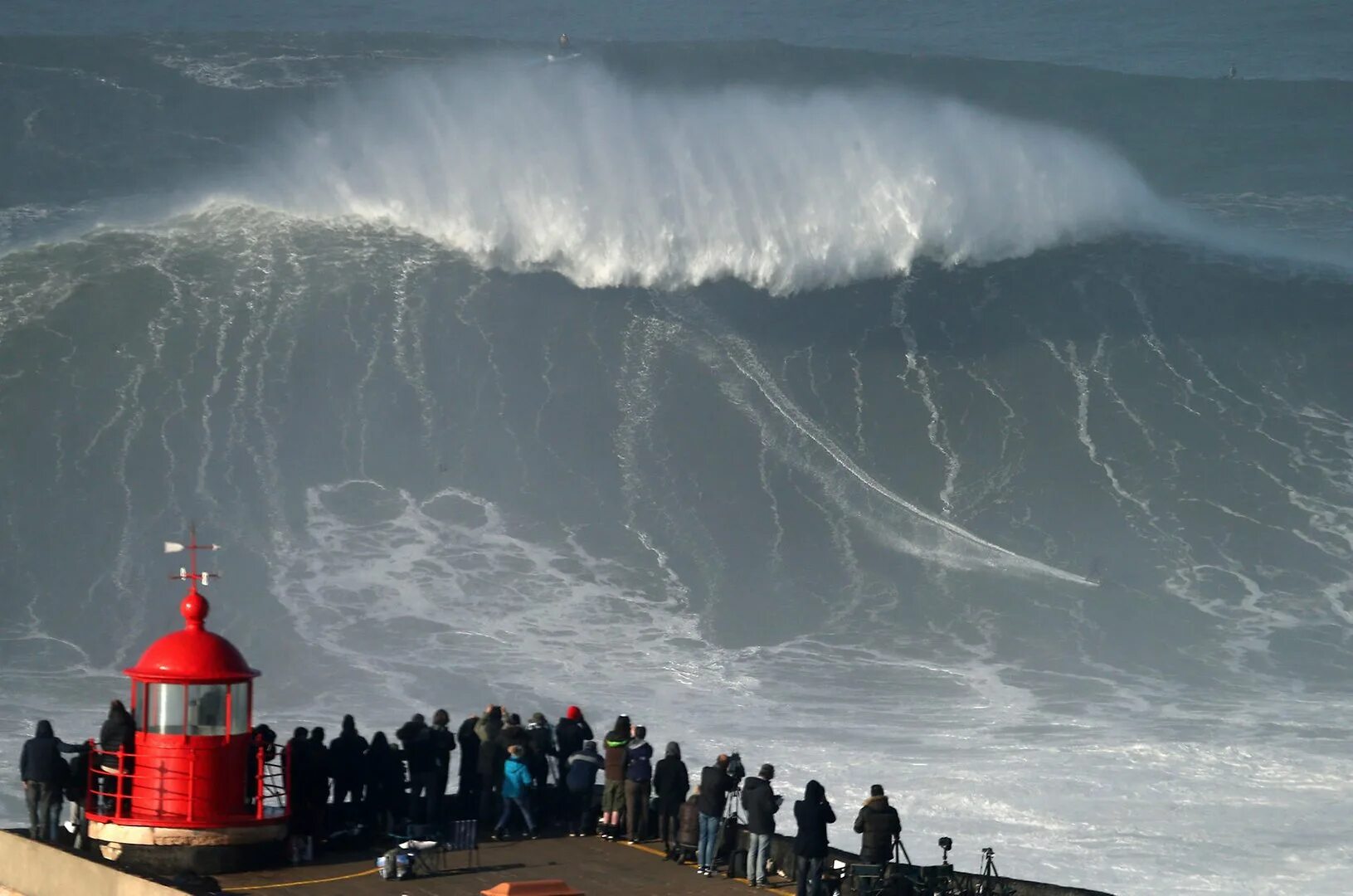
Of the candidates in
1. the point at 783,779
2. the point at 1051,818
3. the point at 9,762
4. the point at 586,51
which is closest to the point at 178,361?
the point at 9,762

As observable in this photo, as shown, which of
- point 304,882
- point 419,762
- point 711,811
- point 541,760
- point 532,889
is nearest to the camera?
point 532,889

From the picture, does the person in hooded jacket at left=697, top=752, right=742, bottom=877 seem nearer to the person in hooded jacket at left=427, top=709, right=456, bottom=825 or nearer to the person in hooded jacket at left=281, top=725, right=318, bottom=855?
the person in hooded jacket at left=427, top=709, right=456, bottom=825

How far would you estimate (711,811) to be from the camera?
11.1m

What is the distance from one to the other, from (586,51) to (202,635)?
39.9 meters

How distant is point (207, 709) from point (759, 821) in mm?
2977

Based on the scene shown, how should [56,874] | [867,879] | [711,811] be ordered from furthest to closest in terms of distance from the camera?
[711,811] < [867,879] < [56,874]

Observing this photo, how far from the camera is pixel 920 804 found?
16719 millimetres

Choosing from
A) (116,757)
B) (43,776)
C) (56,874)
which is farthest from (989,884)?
(43,776)

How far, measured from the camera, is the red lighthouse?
10.1 meters

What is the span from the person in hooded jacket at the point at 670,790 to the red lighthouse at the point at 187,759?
96.9 inches

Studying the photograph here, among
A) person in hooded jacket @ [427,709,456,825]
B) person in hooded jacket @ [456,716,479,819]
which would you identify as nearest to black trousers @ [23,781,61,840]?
person in hooded jacket @ [427,709,456,825]

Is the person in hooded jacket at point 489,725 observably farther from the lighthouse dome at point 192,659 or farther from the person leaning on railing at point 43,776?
the person leaning on railing at point 43,776

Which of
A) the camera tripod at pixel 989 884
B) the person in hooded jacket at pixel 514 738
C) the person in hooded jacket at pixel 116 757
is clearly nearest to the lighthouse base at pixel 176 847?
the person in hooded jacket at pixel 116 757

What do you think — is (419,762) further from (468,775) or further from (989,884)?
(989,884)
